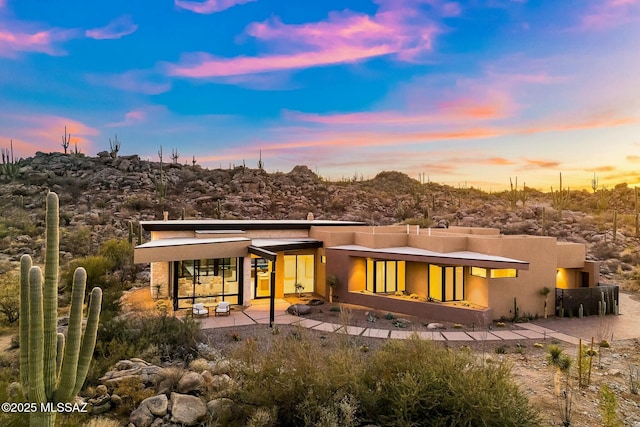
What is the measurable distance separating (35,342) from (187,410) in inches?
124

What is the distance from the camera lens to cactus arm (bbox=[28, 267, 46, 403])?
439 cm

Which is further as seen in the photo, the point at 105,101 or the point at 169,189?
the point at 169,189

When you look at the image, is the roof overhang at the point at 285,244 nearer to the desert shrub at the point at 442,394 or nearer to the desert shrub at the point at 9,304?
the desert shrub at the point at 9,304

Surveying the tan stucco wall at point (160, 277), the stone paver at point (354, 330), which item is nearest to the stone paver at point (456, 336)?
the stone paver at point (354, 330)

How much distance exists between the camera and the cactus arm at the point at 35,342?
14.4ft

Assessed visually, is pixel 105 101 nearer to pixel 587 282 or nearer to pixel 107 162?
pixel 107 162

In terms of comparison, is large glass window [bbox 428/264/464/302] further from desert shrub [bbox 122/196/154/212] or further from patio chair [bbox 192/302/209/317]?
desert shrub [bbox 122/196/154/212]

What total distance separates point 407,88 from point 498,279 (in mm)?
17616

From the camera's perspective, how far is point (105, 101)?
37.6 m

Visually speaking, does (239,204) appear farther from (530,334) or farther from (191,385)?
(191,385)

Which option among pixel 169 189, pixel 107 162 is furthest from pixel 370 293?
pixel 107 162

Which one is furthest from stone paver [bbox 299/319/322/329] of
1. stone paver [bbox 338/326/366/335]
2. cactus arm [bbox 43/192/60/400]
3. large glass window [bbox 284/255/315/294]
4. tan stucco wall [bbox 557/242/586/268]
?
tan stucco wall [bbox 557/242/586/268]

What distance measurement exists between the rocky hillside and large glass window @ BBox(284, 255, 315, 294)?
56.2 feet

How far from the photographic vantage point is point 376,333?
41.3 feet
